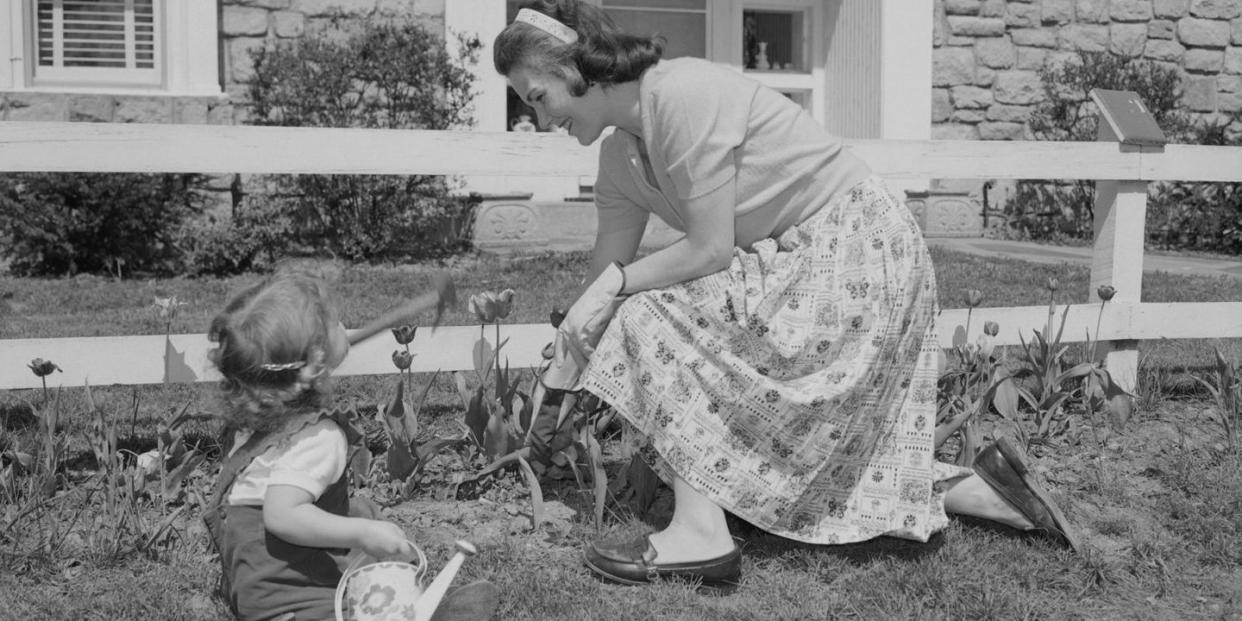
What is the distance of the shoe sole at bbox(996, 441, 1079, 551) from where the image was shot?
2.88m

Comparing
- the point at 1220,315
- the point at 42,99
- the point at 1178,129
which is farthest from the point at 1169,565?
the point at 1178,129

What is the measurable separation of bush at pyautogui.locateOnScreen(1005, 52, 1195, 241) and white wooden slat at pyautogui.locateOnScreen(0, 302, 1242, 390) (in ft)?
19.8

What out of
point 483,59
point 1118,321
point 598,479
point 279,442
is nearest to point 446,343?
point 598,479

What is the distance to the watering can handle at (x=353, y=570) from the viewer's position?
2006mm

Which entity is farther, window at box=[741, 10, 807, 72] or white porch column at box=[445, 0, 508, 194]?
window at box=[741, 10, 807, 72]

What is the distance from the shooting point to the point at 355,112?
8172 mm

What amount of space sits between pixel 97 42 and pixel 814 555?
720 centimetres

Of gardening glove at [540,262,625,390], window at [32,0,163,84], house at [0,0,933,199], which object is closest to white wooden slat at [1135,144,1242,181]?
gardening glove at [540,262,625,390]

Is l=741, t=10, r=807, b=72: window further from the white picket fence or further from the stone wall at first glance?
the white picket fence

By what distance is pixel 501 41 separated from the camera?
2711 millimetres

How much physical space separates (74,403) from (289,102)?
4.39 m

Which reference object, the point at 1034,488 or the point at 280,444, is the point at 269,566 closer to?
the point at 280,444

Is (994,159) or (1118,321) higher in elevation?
(994,159)

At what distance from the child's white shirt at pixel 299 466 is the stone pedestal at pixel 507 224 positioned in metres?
6.46
